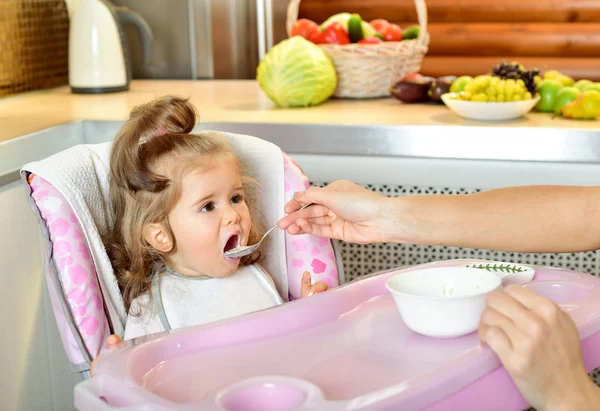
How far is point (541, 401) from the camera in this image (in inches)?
35.0

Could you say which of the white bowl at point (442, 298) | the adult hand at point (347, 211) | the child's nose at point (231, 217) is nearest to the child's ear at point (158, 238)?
the child's nose at point (231, 217)

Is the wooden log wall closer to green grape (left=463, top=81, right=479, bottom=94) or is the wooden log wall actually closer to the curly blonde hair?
green grape (left=463, top=81, right=479, bottom=94)

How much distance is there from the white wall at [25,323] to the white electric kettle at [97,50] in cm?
75

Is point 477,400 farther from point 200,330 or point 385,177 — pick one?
point 385,177

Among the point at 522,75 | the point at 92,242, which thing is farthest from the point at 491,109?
the point at 92,242

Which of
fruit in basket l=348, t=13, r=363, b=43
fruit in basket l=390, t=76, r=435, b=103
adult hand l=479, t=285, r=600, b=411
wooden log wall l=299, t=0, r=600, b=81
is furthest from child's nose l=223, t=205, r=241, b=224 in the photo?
wooden log wall l=299, t=0, r=600, b=81

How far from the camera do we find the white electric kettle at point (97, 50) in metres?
2.20

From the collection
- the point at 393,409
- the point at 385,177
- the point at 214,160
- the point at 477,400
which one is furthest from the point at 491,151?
the point at 393,409

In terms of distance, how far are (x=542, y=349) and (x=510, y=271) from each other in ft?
1.24

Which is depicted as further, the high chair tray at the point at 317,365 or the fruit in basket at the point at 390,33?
the fruit in basket at the point at 390,33

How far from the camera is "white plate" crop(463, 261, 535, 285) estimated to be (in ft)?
3.96

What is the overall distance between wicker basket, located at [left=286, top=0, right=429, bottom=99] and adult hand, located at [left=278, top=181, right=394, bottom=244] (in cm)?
82

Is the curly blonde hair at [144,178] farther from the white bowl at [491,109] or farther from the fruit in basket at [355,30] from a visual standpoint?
the fruit in basket at [355,30]

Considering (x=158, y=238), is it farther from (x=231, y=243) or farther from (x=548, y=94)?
(x=548, y=94)
